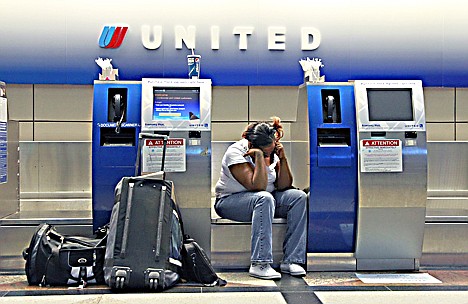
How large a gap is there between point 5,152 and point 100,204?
34.7 inches

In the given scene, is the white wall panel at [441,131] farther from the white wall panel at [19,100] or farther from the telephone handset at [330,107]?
the white wall panel at [19,100]

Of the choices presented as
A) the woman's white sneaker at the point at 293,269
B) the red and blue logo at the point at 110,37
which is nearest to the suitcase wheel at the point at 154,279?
the woman's white sneaker at the point at 293,269

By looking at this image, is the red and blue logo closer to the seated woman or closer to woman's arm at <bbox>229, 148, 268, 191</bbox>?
the seated woman

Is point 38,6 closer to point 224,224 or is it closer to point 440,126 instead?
point 224,224

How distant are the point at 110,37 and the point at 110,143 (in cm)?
127

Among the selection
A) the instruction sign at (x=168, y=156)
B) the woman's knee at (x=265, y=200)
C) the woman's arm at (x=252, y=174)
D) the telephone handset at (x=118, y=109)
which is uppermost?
the telephone handset at (x=118, y=109)

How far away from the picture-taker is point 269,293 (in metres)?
4.19

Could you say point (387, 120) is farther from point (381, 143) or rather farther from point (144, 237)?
point (144, 237)

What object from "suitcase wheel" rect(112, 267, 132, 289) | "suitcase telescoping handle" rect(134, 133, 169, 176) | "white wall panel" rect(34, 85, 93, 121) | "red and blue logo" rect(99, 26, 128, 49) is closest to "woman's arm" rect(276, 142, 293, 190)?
"suitcase telescoping handle" rect(134, 133, 169, 176)

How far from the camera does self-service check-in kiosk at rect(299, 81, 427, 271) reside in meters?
4.79

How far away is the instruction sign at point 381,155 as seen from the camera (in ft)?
15.7

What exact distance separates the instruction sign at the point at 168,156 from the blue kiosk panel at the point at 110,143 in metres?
0.10

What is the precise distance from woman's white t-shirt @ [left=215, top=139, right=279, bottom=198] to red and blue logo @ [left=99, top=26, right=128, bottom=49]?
1528 mm

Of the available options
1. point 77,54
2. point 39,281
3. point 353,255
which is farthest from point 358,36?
point 39,281
